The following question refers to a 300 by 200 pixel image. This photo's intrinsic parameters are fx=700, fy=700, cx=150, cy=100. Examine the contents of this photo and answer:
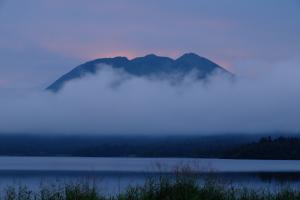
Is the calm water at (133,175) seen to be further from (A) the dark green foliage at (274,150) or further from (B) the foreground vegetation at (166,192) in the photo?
(A) the dark green foliage at (274,150)

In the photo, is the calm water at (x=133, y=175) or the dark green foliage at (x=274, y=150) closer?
the calm water at (x=133, y=175)

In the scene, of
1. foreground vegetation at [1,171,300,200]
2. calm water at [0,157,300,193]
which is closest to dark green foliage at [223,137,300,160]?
calm water at [0,157,300,193]

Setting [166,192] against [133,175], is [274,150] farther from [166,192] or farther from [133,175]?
[166,192]

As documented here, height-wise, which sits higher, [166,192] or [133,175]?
[133,175]

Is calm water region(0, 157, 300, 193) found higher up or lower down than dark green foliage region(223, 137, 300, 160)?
lower down

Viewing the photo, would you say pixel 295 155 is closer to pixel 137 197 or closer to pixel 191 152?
pixel 191 152

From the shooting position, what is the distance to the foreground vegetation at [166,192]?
54.4ft

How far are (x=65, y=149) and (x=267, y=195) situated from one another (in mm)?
162195

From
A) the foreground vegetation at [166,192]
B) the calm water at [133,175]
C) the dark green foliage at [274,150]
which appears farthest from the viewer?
the dark green foliage at [274,150]

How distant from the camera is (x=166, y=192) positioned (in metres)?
17.6

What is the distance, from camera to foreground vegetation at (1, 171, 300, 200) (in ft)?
54.4

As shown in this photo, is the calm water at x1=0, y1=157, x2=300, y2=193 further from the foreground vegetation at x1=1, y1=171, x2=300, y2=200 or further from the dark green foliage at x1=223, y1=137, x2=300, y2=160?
the dark green foliage at x1=223, y1=137, x2=300, y2=160

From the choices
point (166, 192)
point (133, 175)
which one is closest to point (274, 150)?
point (133, 175)

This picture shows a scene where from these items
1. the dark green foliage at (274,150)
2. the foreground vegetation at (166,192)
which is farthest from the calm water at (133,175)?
the dark green foliage at (274,150)
